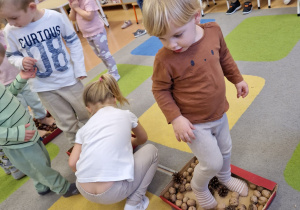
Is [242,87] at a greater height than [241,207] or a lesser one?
greater

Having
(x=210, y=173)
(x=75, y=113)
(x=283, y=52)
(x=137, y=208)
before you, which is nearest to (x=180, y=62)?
(x=210, y=173)

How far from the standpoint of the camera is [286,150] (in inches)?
48.3

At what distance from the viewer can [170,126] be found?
1.65 m

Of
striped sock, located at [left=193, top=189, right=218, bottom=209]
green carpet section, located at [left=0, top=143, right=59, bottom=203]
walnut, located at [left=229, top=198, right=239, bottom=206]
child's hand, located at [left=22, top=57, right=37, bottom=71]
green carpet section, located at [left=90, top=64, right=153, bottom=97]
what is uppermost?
child's hand, located at [left=22, top=57, right=37, bottom=71]

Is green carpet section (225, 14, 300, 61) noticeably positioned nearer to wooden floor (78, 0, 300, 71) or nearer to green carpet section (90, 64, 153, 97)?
wooden floor (78, 0, 300, 71)

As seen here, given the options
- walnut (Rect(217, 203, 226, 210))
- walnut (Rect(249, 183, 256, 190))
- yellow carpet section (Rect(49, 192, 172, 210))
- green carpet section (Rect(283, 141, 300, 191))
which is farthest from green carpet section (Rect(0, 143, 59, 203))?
green carpet section (Rect(283, 141, 300, 191))

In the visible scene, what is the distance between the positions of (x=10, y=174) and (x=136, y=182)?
43.0 inches

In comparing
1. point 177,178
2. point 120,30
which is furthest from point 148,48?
point 177,178

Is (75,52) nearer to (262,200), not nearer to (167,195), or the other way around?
(167,195)

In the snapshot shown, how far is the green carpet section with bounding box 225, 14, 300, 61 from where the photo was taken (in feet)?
6.61

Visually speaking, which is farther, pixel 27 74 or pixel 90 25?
pixel 90 25

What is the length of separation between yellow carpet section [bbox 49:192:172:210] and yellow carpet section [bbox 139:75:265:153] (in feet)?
1.14

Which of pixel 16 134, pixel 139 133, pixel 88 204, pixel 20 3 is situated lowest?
pixel 88 204

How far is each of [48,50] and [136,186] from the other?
87cm
